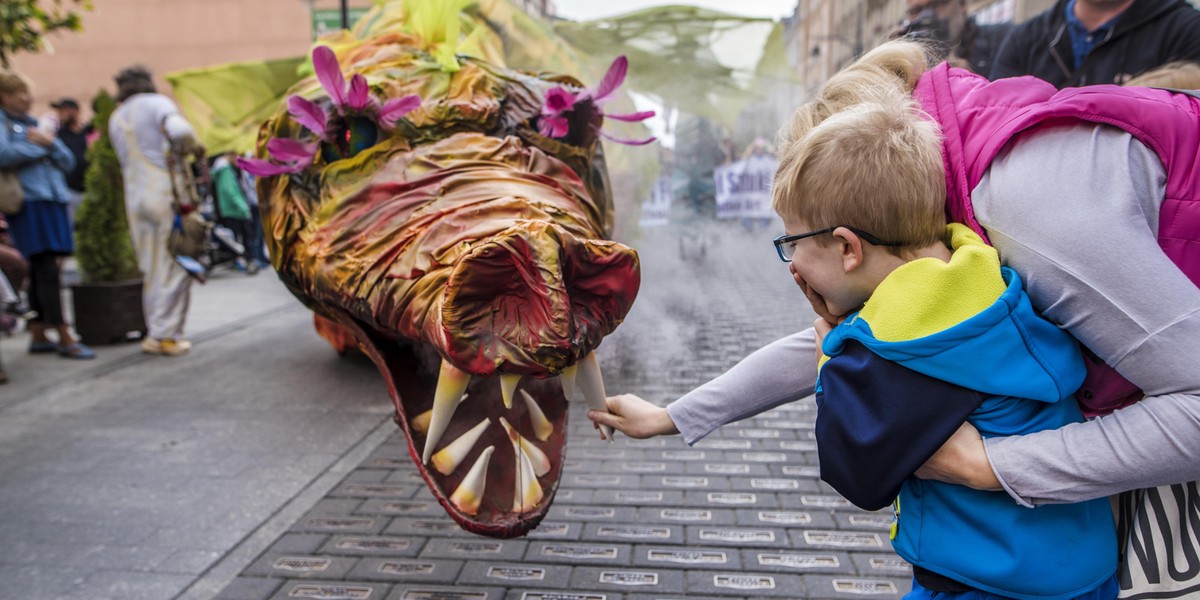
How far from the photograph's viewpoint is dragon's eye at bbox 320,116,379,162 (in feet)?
10.2

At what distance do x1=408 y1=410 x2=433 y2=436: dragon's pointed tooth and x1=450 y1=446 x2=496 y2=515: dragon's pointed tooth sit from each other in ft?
1.03

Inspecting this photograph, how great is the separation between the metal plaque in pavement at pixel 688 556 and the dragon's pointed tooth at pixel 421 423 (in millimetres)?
1130

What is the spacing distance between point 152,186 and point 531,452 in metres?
5.34

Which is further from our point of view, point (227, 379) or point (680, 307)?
point (680, 307)

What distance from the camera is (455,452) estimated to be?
7.59ft

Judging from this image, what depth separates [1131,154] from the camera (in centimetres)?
125

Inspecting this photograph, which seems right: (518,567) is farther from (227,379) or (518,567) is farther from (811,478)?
(227,379)

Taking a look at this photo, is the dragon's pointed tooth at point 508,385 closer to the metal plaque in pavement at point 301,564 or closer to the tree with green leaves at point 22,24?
the metal plaque in pavement at point 301,564

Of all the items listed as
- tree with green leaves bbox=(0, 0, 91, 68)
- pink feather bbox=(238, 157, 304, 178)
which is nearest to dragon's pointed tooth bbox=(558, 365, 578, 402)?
pink feather bbox=(238, 157, 304, 178)

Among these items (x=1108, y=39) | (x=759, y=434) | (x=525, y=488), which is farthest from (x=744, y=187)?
(x=525, y=488)

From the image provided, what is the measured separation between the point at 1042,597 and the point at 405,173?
2.28 meters

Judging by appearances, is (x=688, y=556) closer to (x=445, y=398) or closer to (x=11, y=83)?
(x=445, y=398)

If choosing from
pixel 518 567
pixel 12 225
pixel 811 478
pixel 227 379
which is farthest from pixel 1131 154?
pixel 12 225

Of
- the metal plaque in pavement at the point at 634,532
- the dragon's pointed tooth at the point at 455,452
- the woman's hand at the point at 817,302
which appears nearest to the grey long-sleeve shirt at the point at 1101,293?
the woman's hand at the point at 817,302
